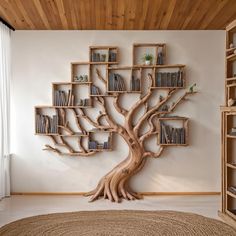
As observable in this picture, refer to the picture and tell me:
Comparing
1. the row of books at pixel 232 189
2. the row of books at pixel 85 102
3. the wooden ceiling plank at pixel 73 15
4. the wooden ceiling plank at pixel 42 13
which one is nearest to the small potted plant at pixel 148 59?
the row of books at pixel 85 102

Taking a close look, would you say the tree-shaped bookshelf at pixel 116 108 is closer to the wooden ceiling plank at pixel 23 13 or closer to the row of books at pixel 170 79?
the row of books at pixel 170 79

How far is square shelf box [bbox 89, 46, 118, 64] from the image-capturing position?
18.9ft

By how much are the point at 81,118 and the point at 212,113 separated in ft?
6.80

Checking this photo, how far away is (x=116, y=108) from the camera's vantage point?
578 cm

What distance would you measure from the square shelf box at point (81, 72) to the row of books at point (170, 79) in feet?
3.67

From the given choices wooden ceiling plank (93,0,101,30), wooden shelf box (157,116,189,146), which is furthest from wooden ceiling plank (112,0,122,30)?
wooden shelf box (157,116,189,146)

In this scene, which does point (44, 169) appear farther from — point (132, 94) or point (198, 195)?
point (198, 195)

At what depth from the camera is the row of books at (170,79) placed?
572cm

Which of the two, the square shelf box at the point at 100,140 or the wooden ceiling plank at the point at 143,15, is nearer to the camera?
the wooden ceiling plank at the point at 143,15

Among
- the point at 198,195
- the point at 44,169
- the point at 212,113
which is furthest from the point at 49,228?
the point at 212,113

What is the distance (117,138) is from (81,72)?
3.89ft

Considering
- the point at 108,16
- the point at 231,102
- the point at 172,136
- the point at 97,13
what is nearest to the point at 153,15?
the point at 108,16

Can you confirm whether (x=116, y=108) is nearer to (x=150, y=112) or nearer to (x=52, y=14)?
(x=150, y=112)

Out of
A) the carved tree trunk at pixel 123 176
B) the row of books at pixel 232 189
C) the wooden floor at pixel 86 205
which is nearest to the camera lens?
the row of books at pixel 232 189
